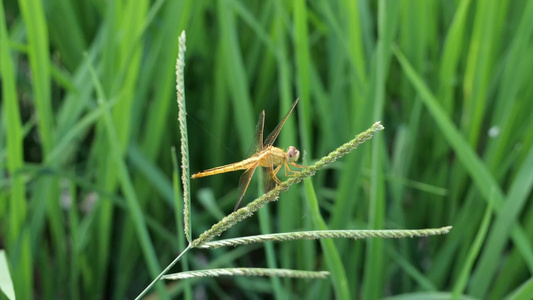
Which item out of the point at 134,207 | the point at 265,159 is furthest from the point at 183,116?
the point at 134,207

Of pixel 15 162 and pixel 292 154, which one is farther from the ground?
pixel 15 162

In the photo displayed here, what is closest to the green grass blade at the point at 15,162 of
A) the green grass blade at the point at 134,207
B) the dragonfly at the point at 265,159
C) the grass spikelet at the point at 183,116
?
the green grass blade at the point at 134,207

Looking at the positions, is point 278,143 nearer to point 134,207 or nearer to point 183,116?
point 134,207

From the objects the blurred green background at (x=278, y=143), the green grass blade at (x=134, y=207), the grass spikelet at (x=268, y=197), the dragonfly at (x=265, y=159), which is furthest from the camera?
the blurred green background at (x=278, y=143)

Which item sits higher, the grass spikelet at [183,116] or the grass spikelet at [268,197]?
the grass spikelet at [183,116]

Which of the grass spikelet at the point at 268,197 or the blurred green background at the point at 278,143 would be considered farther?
the blurred green background at the point at 278,143

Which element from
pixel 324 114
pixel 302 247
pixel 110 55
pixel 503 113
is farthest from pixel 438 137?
pixel 110 55

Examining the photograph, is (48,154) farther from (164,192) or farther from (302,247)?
(302,247)

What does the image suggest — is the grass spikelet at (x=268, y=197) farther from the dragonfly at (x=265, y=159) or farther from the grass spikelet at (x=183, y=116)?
the dragonfly at (x=265, y=159)
